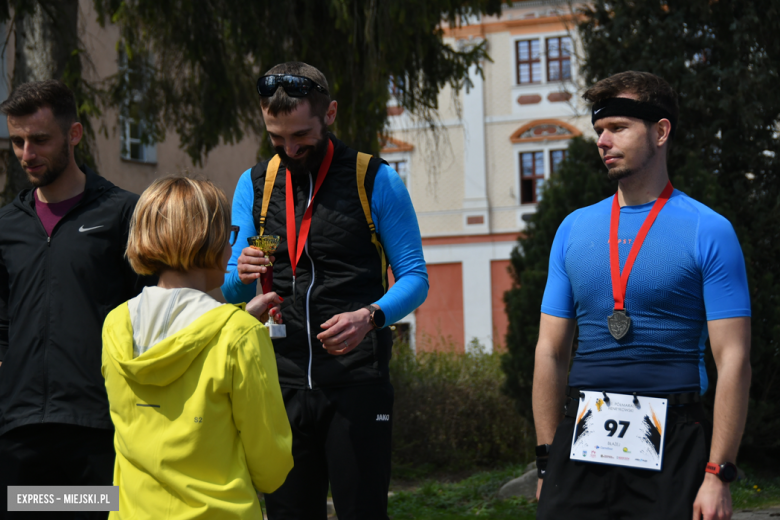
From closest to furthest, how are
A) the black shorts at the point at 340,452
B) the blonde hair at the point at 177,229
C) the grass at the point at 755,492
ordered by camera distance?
the blonde hair at the point at 177,229 → the black shorts at the point at 340,452 → the grass at the point at 755,492

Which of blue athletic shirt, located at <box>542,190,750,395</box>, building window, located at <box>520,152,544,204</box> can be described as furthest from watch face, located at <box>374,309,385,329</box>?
building window, located at <box>520,152,544,204</box>

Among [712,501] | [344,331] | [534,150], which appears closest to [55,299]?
[344,331]

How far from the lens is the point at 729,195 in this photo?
909cm

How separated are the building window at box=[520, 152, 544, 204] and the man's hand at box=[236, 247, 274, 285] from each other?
25415 mm

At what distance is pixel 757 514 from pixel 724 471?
492cm

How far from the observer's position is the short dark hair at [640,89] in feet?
9.59

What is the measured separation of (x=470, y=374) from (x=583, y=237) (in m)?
9.73

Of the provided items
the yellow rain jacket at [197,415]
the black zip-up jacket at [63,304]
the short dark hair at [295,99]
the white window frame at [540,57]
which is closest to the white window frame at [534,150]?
the white window frame at [540,57]

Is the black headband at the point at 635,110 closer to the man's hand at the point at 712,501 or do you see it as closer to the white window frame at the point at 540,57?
the man's hand at the point at 712,501

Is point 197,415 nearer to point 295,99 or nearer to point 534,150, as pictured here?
point 295,99

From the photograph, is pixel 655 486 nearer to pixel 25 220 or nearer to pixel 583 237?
pixel 583 237

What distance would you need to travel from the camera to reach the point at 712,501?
99.6 inches

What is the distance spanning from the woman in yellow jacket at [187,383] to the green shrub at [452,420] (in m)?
8.45

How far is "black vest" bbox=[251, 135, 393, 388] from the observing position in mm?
3057
